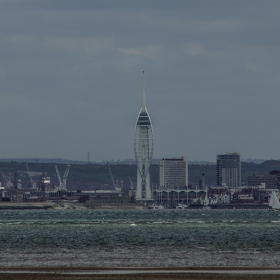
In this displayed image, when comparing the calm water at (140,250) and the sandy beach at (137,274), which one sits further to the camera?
the calm water at (140,250)

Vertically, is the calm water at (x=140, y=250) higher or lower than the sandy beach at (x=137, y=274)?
higher

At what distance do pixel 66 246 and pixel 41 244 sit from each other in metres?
5.61

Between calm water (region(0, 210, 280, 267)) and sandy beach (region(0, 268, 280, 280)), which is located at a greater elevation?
calm water (region(0, 210, 280, 267))

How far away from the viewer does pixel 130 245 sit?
324 feet

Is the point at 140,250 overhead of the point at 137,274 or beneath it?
overhead

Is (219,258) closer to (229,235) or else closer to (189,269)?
(189,269)

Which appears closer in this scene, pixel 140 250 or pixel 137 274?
pixel 137 274

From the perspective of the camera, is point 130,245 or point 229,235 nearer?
point 130,245

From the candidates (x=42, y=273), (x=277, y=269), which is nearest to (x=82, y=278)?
(x=42, y=273)

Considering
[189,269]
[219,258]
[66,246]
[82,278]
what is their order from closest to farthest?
[82,278]
[189,269]
[219,258]
[66,246]

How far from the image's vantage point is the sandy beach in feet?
204

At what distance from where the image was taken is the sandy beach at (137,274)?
6216cm

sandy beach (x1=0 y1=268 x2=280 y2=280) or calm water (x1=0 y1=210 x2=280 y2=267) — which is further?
calm water (x1=0 y1=210 x2=280 y2=267)

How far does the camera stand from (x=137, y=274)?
6419cm
